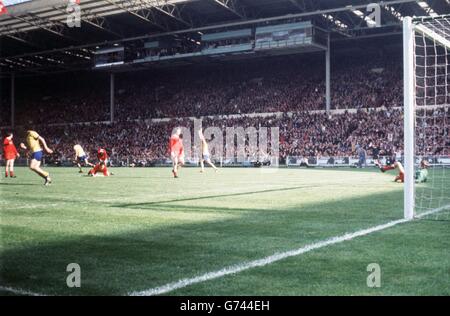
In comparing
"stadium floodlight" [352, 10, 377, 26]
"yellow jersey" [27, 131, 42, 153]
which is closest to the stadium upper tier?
"stadium floodlight" [352, 10, 377, 26]

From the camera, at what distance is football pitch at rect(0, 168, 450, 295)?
431 centimetres

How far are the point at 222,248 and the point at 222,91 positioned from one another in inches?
1729

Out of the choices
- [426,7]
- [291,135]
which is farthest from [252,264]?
[426,7]

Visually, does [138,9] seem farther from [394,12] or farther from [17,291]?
[17,291]

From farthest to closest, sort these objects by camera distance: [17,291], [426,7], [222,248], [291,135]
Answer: [291,135] < [426,7] < [222,248] < [17,291]

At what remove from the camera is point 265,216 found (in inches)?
337

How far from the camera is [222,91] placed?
49.2 m

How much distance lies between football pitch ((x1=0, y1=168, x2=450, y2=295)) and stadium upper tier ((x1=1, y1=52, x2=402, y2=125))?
106ft

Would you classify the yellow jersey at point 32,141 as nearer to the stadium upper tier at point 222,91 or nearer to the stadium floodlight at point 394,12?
the stadium floodlight at point 394,12

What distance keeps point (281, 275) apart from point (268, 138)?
36894mm

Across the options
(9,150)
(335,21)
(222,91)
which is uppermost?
(335,21)
